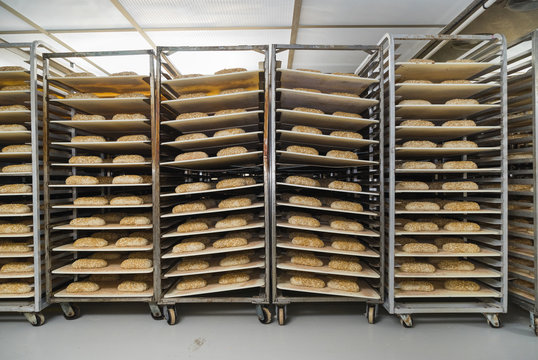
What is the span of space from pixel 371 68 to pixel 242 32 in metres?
1.62

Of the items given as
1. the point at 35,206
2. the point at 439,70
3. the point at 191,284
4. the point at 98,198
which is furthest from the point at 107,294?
the point at 439,70

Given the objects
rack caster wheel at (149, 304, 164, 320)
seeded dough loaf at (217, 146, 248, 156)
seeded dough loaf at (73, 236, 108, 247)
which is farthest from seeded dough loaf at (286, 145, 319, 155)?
seeded dough loaf at (73, 236, 108, 247)

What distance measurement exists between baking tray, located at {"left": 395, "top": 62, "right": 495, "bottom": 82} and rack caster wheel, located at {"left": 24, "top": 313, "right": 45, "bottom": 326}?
4100mm

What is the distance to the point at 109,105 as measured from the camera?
8.59 feet

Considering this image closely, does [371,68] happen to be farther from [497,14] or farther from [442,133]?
[497,14]

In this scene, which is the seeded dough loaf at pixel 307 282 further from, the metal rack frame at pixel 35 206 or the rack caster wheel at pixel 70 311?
the metal rack frame at pixel 35 206

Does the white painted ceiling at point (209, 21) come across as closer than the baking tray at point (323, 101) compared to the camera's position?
No

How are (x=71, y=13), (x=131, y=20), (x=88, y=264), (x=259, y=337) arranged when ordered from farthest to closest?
(x=131, y=20) < (x=71, y=13) < (x=88, y=264) < (x=259, y=337)

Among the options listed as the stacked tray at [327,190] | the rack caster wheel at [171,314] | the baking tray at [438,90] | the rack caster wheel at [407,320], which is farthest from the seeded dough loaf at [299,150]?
the rack caster wheel at [171,314]

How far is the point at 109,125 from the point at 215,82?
119cm

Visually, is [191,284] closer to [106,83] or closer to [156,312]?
[156,312]

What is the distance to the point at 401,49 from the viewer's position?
3553 millimetres

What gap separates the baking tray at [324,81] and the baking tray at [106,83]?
140 centimetres

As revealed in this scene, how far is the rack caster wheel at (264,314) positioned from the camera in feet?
7.48
